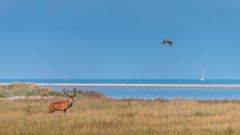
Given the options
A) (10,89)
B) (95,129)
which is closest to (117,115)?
(95,129)

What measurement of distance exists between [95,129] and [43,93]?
3274 cm

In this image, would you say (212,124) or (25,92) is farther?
(25,92)

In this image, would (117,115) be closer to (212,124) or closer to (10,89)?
(212,124)

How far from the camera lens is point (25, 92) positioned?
53.2 m

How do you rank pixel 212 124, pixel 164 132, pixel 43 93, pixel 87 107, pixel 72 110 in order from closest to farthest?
pixel 164 132 < pixel 212 124 < pixel 72 110 < pixel 87 107 < pixel 43 93

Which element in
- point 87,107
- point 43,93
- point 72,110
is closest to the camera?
point 72,110

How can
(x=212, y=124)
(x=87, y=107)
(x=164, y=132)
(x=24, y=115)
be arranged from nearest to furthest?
(x=164, y=132) → (x=212, y=124) → (x=24, y=115) → (x=87, y=107)

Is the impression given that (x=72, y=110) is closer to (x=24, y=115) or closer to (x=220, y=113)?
(x=24, y=115)

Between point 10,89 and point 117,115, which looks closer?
point 117,115

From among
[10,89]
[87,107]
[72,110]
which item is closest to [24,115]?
[72,110]

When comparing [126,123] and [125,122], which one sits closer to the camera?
[126,123]

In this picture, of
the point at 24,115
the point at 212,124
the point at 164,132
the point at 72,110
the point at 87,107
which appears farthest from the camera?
the point at 87,107

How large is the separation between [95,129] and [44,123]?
2852mm

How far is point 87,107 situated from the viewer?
31.1 metres
